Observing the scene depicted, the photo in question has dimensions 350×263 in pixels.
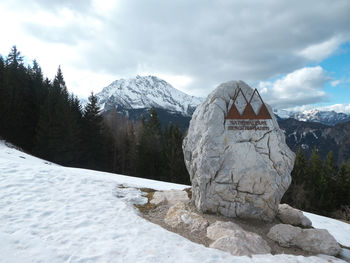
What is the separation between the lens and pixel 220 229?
19.0ft

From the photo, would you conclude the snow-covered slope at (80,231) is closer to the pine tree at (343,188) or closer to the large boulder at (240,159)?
the large boulder at (240,159)

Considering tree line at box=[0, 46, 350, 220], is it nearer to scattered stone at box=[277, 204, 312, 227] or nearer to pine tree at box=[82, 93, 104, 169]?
pine tree at box=[82, 93, 104, 169]

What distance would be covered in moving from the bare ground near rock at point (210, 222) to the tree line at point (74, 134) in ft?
77.1

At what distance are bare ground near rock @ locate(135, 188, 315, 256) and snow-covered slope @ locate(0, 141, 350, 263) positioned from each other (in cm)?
31

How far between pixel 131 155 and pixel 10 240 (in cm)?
3025

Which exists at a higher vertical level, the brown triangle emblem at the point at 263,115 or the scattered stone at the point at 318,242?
the brown triangle emblem at the point at 263,115

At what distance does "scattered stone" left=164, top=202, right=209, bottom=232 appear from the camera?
6.10 meters

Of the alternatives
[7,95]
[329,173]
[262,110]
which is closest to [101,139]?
[7,95]

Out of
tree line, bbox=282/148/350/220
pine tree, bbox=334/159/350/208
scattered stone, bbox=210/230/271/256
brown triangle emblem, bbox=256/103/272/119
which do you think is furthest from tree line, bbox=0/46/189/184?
scattered stone, bbox=210/230/271/256

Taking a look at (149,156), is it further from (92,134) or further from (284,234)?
(284,234)

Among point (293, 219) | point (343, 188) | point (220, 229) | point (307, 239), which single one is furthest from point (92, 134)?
point (343, 188)

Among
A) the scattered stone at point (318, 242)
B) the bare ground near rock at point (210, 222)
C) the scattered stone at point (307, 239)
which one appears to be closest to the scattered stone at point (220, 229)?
the bare ground near rock at point (210, 222)

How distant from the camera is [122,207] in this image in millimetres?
7137

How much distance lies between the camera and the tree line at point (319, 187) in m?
26.3
